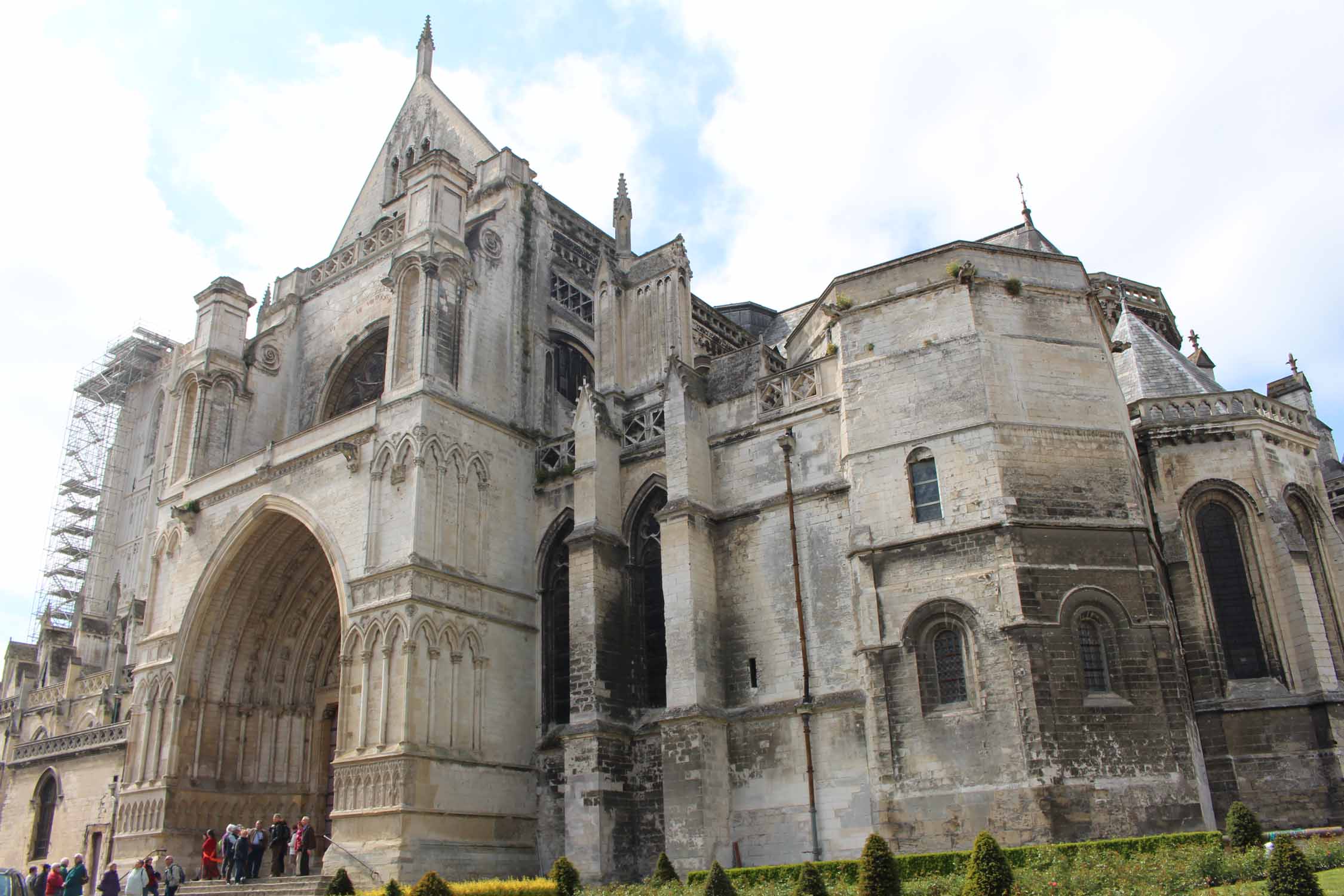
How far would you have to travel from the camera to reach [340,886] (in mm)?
16062

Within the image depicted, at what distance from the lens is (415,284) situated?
21.2 metres

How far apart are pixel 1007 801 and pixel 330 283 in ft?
62.1

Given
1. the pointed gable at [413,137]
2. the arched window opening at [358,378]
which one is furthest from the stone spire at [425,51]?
the arched window opening at [358,378]

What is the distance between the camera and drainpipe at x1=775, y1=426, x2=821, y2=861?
16484mm

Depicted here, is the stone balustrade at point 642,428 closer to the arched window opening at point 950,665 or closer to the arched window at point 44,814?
the arched window opening at point 950,665

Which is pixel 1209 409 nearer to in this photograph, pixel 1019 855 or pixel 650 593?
pixel 1019 855

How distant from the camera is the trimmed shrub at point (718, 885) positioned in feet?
40.0

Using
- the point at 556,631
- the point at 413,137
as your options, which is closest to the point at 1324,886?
the point at 556,631

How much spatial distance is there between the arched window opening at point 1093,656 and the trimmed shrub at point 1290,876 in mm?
5711

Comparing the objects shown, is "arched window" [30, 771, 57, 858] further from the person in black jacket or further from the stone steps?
the person in black jacket

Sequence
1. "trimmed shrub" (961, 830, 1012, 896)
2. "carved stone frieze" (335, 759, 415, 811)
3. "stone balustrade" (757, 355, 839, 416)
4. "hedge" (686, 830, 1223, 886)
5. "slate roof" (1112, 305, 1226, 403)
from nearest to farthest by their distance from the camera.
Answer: "trimmed shrub" (961, 830, 1012, 896) → "hedge" (686, 830, 1223, 886) → "carved stone frieze" (335, 759, 415, 811) → "stone balustrade" (757, 355, 839, 416) → "slate roof" (1112, 305, 1226, 403)

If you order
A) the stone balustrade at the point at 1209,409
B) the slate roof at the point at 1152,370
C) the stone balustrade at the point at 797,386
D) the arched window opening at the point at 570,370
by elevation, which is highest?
the arched window opening at the point at 570,370

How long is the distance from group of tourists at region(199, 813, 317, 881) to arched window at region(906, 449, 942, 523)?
443 inches

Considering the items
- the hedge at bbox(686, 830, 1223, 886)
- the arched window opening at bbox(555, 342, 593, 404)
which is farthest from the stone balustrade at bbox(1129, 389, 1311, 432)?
the arched window opening at bbox(555, 342, 593, 404)
